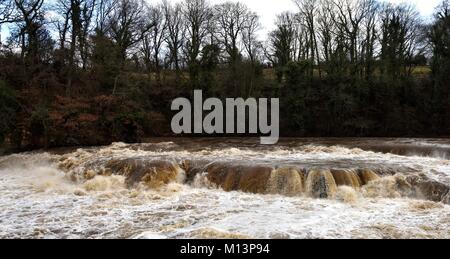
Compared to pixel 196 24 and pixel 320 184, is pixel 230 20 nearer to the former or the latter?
pixel 196 24

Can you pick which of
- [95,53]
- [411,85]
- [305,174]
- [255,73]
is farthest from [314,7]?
[305,174]

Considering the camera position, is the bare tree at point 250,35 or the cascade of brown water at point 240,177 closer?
the cascade of brown water at point 240,177

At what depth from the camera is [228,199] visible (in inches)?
406

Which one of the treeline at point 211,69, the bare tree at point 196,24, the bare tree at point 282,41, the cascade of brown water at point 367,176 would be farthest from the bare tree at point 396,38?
the cascade of brown water at point 367,176

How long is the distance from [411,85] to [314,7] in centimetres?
1158

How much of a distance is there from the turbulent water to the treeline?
7605mm

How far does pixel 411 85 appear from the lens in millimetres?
30562

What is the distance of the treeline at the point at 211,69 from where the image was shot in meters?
22.3

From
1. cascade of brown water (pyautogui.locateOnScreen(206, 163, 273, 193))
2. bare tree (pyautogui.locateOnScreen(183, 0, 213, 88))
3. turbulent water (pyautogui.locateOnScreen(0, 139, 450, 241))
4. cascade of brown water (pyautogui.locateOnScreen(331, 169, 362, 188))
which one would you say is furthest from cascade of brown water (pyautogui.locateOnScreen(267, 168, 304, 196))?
bare tree (pyautogui.locateOnScreen(183, 0, 213, 88))

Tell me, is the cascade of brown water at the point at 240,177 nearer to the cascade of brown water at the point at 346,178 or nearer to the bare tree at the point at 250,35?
the cascade of brown water at the point at 346,178

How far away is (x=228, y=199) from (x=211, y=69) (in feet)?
79.7

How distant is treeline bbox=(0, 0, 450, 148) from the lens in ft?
73.0

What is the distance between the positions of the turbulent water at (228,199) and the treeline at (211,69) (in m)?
7.60

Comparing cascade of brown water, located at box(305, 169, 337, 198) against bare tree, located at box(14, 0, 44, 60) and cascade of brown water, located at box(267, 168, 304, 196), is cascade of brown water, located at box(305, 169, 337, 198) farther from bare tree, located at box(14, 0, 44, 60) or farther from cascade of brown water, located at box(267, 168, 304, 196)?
bare tree, located at box(14, 0, 44, 60)
